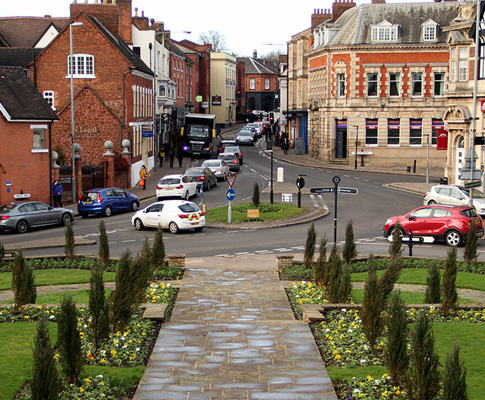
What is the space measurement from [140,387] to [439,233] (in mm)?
20560

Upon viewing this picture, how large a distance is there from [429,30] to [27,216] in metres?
42.2

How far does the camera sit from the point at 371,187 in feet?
168

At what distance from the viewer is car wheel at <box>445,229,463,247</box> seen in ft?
98.6

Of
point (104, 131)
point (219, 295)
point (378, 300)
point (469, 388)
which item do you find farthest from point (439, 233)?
point (104, 131)

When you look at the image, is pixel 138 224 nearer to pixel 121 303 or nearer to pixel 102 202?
pixel 102 202

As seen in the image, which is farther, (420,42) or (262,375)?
(420,42)

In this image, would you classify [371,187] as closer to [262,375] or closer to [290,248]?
[290,248]

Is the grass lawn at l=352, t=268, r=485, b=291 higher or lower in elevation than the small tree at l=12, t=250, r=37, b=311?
lower

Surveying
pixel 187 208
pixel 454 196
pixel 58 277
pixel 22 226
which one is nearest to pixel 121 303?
pixel 58 277

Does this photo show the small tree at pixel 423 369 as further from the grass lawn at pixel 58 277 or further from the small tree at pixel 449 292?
the grass lawn at pixel 58 277

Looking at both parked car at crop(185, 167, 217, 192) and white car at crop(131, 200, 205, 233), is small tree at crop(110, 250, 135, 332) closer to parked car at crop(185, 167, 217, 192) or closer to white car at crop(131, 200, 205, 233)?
white car at crop(131, 200, 205, 233)

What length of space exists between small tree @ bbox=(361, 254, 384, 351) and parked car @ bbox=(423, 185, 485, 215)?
24425 millimetres

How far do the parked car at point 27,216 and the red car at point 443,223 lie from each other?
14907 millimetres

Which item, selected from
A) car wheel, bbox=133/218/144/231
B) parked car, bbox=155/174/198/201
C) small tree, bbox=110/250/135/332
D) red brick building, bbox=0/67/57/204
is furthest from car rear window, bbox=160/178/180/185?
small tree, bbox=110/250/135/332
